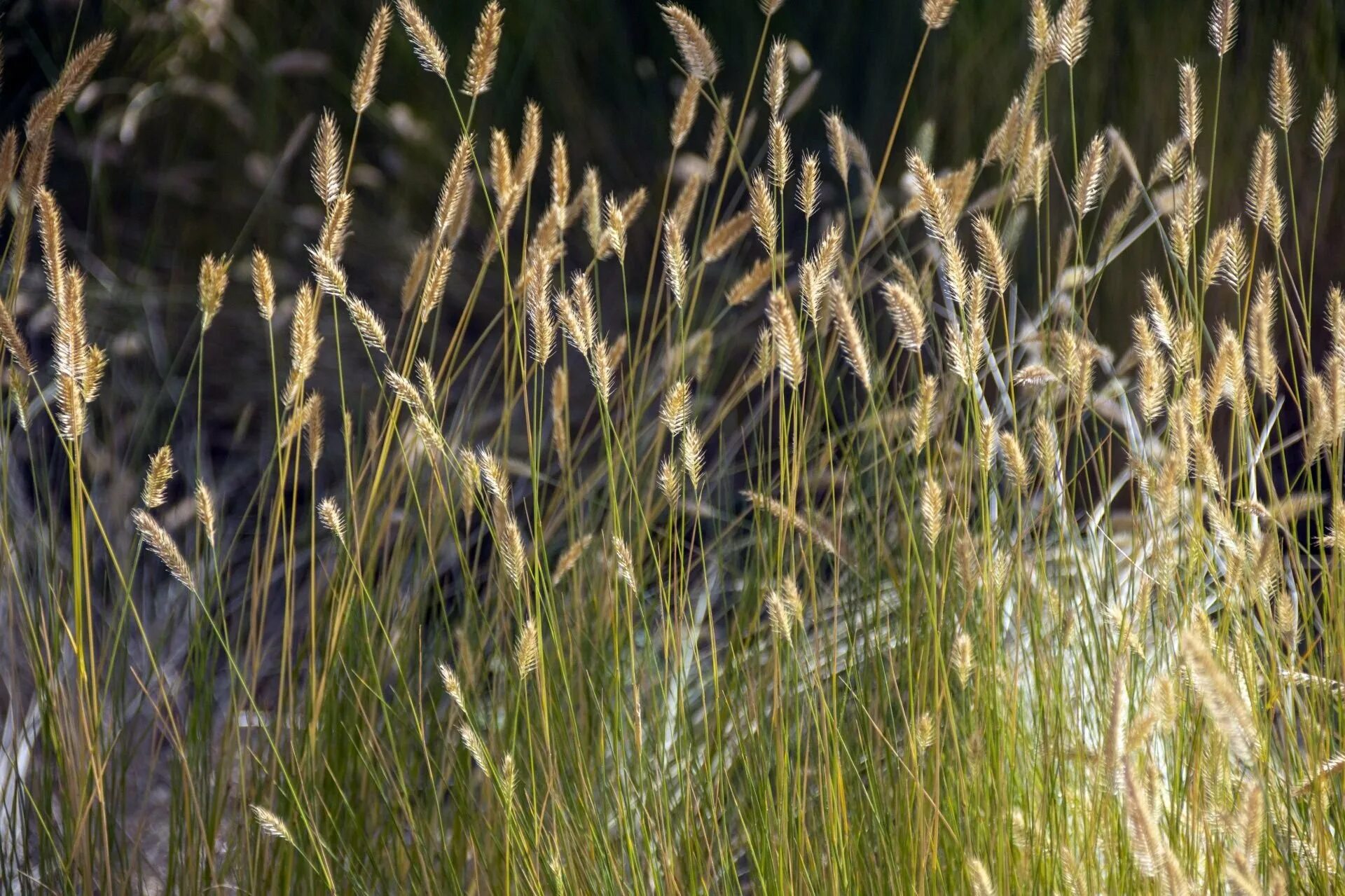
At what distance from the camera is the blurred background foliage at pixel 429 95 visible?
2133mm

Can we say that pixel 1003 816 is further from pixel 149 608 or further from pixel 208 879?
pixel 149 608

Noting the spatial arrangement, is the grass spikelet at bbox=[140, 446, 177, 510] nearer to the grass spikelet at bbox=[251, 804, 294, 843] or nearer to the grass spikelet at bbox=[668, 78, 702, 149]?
the grass spikelet at bbox=[251, 804, 294, 843]

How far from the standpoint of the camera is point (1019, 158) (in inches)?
48.6

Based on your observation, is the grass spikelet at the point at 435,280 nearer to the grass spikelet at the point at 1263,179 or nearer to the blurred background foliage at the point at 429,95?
the grass spikelet at the point at 1263,179

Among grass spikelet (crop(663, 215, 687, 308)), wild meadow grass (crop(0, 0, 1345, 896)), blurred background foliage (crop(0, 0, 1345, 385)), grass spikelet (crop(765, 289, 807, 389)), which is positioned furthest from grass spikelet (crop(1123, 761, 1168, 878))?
blurred background foliage (crop(0, 0, 1345, 385))

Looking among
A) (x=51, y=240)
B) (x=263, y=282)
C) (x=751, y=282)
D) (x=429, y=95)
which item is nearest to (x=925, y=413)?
(x=751, y=282)

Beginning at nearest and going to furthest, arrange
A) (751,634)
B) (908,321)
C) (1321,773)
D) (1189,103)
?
(1321,773) < (908,321) < (1189,103) < (751,634)

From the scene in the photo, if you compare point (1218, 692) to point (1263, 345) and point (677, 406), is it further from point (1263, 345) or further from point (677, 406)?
point (1263, 345)

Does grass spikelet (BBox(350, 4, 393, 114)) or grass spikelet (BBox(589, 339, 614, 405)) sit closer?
grass spikelet (BBox(589, 339, 614, 405))

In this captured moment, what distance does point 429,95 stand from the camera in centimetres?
229

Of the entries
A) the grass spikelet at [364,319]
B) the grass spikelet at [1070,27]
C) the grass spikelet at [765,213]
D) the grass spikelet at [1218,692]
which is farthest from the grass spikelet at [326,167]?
the grass spikelet at [1218,692]

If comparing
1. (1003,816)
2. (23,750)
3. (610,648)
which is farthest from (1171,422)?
(23,750)

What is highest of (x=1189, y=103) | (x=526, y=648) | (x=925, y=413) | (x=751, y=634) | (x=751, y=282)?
(x=1189, y=103)

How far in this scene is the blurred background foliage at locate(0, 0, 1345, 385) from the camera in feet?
7.00
